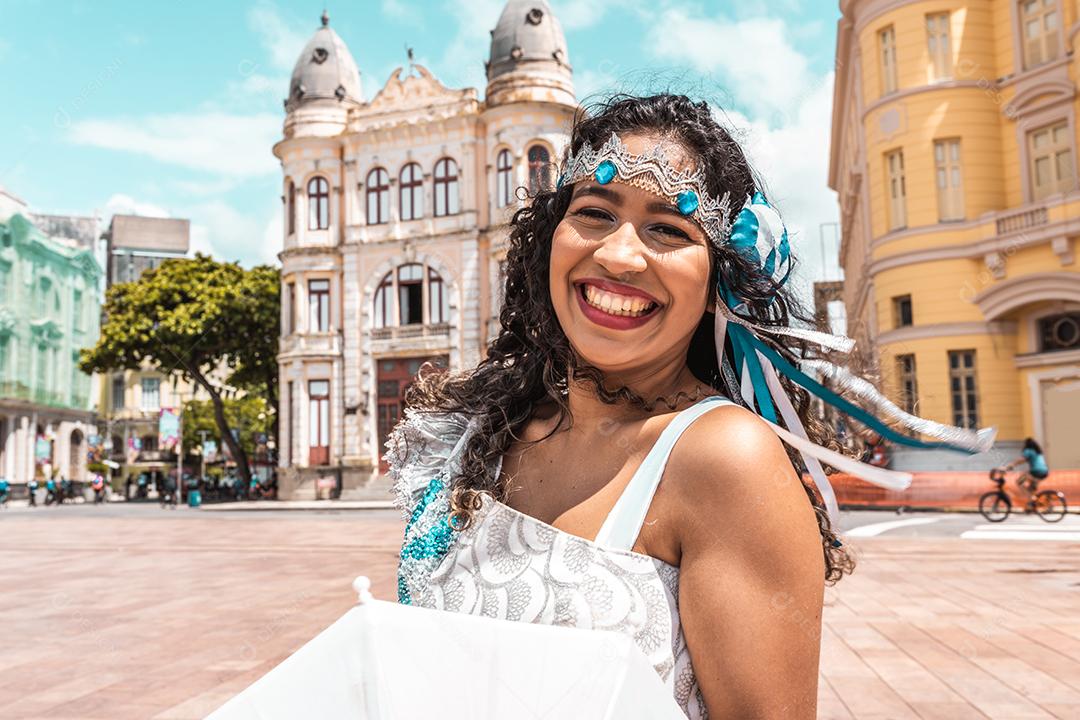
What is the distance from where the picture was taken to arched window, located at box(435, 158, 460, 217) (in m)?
33.9

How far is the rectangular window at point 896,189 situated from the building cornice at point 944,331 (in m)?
2.69

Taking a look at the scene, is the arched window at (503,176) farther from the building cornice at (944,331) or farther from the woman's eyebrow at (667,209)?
the woman's eyebrow at (667,209)

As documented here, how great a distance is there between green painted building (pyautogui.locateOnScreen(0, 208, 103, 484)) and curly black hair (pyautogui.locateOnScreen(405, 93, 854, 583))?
167ft

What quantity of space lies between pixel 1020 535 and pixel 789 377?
14.5 metres

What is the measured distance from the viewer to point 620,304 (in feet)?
5.50

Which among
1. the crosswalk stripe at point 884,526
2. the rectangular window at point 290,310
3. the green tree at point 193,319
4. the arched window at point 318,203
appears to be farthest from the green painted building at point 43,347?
the crosswalk stripe at point 884,526

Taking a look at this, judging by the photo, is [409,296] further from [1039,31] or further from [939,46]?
[1039,31]

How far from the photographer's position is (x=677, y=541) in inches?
57.6

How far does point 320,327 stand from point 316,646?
34653 mm

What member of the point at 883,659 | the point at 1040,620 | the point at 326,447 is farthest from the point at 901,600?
the point at 326,447

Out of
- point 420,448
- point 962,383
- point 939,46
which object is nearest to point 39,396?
point 962,383

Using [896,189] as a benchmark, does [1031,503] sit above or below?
below

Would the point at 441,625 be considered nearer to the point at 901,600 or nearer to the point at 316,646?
the point at 316,646

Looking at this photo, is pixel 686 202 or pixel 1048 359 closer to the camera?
pixel 686 202
